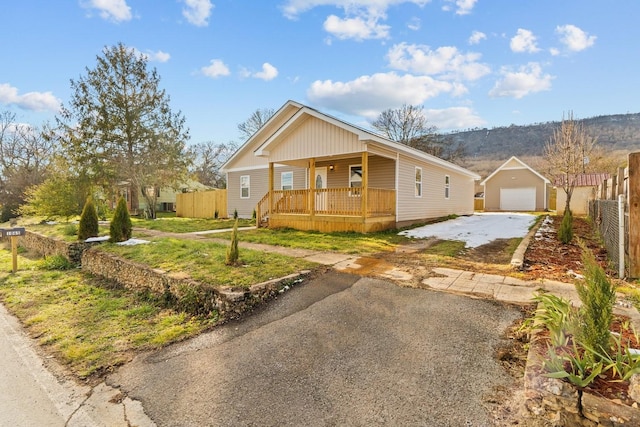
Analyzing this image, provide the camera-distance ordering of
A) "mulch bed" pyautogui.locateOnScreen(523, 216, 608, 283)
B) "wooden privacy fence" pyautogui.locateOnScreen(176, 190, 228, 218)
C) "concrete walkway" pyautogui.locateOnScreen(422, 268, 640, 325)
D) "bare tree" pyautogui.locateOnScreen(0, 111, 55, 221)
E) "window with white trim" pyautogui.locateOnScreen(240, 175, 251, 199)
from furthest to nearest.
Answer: "bare tree" pyautogui.locateOnScreen(0, 111, 55, 221) < "wooden privacy fence" pyautogui.locateOnScreen(176, 190, 228, 218) < "window with white trim" pyautogui.locateOnScreen(240, 175, 251, 199) < "mulch bed" pyautogui.locateOnScreen(523, 216, 608, 283) < "concrete walkway" pyautogui.locateOnScreen(422, 268, 640, 325)

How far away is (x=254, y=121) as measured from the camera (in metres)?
36.4

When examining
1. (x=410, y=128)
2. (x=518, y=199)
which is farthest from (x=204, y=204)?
(x=518, y=199)

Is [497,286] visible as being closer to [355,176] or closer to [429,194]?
[355,176]

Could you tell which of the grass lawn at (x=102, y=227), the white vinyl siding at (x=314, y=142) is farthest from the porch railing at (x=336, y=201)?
the grass lawn at (x=102, y=227)

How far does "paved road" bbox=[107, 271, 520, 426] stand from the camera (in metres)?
2.33

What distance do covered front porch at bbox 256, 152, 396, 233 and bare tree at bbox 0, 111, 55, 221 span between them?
25406 millimetres

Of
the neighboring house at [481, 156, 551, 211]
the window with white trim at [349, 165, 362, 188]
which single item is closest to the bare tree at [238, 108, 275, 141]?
the neighboring house at [481, 156, 551, 211]

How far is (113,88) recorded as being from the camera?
70.8 feet

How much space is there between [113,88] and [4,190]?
14851 millimetres

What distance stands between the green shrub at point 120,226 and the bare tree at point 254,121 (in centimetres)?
2808

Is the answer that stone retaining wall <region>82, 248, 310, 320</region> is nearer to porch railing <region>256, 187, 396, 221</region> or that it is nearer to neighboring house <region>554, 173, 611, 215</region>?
porch railing <region>256, 187, 396, 221</region>

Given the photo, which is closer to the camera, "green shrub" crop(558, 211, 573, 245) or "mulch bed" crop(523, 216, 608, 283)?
"mulch bed" crop(523, 216, 608, 283)

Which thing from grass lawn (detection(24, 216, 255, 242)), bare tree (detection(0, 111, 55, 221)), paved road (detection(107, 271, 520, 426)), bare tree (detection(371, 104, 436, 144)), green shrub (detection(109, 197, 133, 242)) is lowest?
paved road (detection(107, 271, 520, 426))

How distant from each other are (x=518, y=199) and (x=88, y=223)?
31519mm
